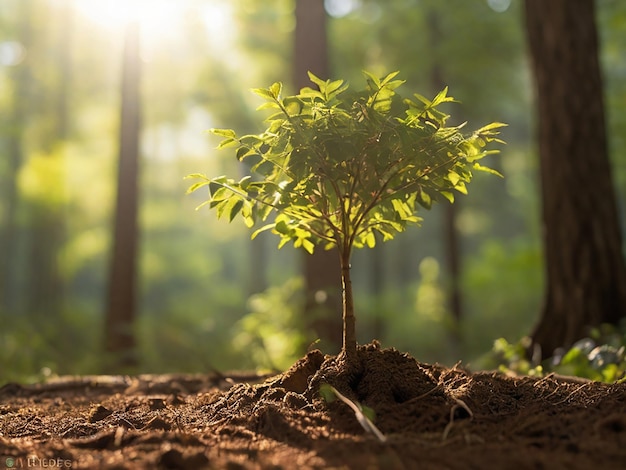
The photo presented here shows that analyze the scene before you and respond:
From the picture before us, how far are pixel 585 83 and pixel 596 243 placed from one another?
5.15 feet

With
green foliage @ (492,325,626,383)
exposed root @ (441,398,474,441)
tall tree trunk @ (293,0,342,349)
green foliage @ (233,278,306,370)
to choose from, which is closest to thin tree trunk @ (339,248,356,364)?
exposed root @ (441,398,474,441)

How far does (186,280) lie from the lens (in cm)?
3678

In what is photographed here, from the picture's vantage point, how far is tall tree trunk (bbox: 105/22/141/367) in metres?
10.9

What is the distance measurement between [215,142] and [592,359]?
17.3 meters

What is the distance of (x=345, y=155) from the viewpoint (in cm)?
278

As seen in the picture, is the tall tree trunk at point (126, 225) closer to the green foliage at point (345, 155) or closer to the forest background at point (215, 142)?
the forest background at point (215, 142)

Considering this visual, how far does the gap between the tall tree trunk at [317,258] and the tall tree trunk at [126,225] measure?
4.09m

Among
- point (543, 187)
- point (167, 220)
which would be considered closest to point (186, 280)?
point (167, 220)

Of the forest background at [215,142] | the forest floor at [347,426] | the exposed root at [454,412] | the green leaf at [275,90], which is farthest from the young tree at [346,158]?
the forest background at [215,142]

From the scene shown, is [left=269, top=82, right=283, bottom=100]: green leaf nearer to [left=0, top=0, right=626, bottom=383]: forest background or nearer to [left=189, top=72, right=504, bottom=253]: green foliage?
[left=189, top=72, right=504, bottom=253]: green foliage

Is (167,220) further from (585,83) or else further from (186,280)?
(585,83)

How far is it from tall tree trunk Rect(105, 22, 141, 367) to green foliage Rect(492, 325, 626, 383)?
23.8ft

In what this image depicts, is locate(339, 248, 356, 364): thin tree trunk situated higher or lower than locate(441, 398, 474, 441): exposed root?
higher

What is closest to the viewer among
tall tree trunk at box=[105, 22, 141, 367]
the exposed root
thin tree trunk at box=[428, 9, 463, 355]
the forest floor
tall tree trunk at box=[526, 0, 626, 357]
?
the forest floor
